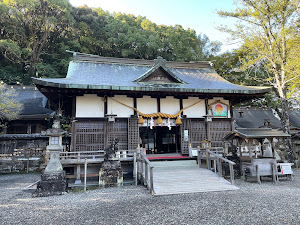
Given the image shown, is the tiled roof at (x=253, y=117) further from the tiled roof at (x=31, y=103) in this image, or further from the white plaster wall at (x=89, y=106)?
the tiled roof at (x=31, y=103)

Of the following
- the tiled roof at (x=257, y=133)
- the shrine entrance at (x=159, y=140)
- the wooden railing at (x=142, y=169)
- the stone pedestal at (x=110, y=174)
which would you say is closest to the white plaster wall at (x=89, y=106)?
the stone pedestal at (x=110, y=174)

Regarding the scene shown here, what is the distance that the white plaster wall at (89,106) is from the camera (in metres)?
12.3

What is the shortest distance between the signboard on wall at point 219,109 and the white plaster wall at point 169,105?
2.64 metres

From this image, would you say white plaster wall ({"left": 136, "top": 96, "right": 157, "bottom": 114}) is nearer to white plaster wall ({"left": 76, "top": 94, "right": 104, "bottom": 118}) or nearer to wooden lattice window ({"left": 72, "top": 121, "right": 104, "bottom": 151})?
white plaster wall ({"left": 76, "top": 94, "right": 104, "bottom": 118})

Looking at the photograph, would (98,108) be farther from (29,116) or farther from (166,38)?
(166,38)

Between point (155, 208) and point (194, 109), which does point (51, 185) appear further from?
point (194, 109)

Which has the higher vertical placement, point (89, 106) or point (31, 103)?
point (31, 103)

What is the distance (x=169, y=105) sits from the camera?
13891 mm

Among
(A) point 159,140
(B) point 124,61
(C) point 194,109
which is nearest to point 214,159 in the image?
(C) point 194,109

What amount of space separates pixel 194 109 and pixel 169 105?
6.08 ft

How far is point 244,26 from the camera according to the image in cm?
1527

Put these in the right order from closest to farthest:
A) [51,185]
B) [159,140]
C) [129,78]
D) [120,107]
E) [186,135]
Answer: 1. [51,185]
2. [120,107]
3. [186,135]
4. [129,78]
5. [159,140]

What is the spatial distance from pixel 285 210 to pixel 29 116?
66.1 ft

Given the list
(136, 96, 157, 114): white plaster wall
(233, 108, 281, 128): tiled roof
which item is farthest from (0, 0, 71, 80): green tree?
(233, 108, 281, 128): tiled roof
